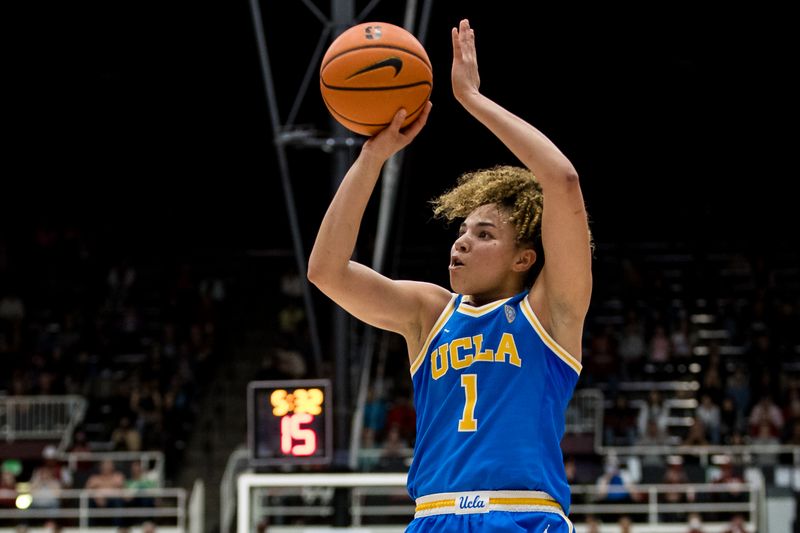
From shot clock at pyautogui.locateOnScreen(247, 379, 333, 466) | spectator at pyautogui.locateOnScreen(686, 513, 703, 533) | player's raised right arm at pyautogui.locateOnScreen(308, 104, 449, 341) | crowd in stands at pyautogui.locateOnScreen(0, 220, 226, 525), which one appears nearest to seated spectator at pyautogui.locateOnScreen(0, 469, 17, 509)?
crowd in stands at pyautogui.locateOnScreen(0, 220, 226, 525)

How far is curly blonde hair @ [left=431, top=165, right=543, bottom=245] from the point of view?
13.1 feet

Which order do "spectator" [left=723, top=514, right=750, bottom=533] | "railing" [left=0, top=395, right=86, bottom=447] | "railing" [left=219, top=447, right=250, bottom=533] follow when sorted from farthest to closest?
"railing" [left=0, top=395, right=86, bottom=447] < "railing" [left=219, top=447, right=250, bottom=533] < "spectator" [left=723, top=514, right=750, bottom=533]

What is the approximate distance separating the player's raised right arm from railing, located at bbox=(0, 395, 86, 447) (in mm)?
15812

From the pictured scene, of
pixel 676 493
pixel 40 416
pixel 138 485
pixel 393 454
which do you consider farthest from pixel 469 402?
pixel 40 416

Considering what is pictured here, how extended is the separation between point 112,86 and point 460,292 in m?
23.7

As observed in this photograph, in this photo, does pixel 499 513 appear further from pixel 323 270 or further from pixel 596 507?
pixel 596 507

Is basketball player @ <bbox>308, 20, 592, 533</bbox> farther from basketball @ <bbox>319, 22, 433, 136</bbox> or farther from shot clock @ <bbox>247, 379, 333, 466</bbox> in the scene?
shot clock @ <bbox>247, 379, 333, 466</bbox>

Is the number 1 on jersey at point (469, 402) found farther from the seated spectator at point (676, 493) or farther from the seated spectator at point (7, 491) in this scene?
the seated spectator at point (7, 491)

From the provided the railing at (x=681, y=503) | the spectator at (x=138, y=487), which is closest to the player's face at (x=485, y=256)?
the railing at (x=681, y=503)

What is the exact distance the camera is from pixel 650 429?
17609mm

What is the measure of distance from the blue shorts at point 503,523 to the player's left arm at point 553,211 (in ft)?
1.58

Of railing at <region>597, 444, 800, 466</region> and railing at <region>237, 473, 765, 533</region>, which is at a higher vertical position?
railing at <region>597, 444, 800, 466</region>

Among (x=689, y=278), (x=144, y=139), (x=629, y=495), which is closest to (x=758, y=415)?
(x=629, y=495)

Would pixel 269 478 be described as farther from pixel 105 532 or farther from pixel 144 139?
pixel 144 139
